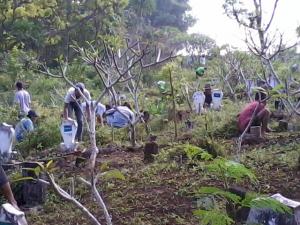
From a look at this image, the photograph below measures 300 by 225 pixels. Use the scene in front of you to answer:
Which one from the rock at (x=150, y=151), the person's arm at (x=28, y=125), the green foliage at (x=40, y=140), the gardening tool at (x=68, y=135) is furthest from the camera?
the person's arm at (x=28, y=125)

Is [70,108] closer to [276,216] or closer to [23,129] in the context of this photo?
[23,129]

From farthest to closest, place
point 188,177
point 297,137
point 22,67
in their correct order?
point 22,67 < point 297,137 < point 188,177

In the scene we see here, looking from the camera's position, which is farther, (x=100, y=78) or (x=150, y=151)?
(x=150, y=151)

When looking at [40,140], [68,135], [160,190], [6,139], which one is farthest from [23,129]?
[160,190]

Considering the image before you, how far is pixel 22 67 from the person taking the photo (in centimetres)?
1609

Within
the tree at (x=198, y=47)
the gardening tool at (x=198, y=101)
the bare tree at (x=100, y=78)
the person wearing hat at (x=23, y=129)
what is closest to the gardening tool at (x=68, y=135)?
the bare tree at (x=100, y=78)

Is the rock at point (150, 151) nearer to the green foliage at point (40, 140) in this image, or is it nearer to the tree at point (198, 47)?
the green foliage at point (40, 140)

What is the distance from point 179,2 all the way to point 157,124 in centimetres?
3033

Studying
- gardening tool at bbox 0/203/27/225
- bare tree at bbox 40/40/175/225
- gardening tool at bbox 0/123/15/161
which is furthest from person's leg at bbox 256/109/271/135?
gardening tool at bbox 0/203/27/225

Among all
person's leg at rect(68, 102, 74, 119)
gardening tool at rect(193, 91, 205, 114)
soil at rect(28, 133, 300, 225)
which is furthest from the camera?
gardening tool at rect(193, 91, 205, 114)

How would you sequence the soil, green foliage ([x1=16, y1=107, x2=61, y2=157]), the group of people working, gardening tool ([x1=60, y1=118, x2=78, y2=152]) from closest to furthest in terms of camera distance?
1. the soil
2. gardening tool ([x1=60, y1=118, x2=78, y2=152])
3. the group of people working
4. green foliage ([x1=16, y1=107, x2=61, y2=157])

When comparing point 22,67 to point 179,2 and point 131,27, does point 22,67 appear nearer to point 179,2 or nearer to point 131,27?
point 131,27

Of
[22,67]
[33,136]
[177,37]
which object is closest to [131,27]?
[177,37]

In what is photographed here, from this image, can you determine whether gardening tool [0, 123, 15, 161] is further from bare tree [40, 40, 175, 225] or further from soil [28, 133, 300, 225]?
bare tree [40, 40, 175, 225]
